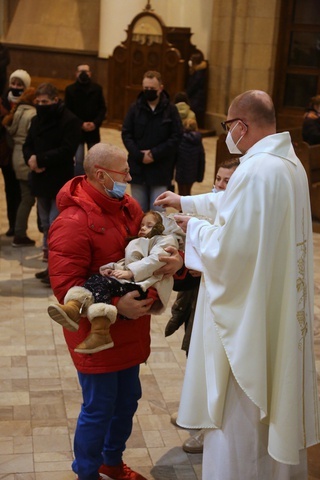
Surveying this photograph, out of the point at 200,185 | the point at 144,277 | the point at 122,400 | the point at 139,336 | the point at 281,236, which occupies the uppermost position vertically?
the point at 281,236

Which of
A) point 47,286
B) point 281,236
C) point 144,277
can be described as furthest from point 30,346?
point 281,236

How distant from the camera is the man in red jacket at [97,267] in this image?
10.7 ft

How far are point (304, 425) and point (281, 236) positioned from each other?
32.7 inches

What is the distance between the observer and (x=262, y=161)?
10.0ft

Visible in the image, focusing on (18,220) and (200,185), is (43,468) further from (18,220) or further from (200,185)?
(200,185)

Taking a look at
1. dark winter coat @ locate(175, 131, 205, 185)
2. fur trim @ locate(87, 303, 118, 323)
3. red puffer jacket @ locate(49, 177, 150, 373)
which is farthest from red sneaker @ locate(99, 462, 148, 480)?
dark winter coat @ locate(175, 131, 205, 185)

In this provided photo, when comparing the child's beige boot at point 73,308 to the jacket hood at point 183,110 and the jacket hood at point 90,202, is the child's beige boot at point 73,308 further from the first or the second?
the jacket hood at point 183,110

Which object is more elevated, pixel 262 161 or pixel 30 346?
pixel 262 161

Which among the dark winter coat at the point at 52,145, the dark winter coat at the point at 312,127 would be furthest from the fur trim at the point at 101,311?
the dark winter coat at the point at 312,127

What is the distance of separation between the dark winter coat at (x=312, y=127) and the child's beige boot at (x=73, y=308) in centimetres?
708

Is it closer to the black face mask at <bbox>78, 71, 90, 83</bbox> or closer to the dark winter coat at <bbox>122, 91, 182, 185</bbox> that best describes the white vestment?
the dark winter coat at <bbox>122, 91, 182, 185</bbox>

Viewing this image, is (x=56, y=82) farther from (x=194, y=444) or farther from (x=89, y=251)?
(x=89, y=251)

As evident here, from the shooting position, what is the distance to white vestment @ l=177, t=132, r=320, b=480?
3.03 m

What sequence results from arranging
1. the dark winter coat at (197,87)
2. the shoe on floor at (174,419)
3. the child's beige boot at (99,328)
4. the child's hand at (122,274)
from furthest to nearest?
the dark winter coat at (197,87) → the shoe on floor at (174,419) → the child's hand at (122,274) → the child's beige boot at (99,328)
